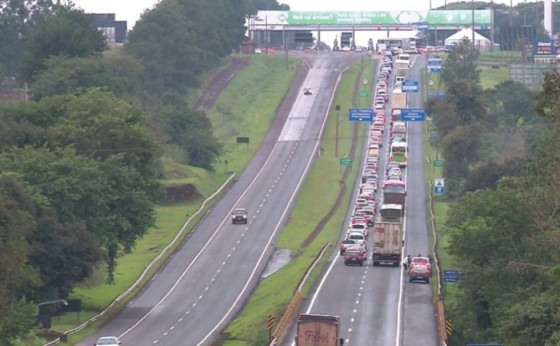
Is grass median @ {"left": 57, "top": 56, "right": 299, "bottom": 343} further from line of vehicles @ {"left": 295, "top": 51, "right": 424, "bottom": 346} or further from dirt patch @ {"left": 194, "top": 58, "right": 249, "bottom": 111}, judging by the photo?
line of vehicles @ {"left": 295, "top": 51, "right": 424, "bottom": 346}

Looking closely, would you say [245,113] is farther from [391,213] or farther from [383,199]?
[391,213]

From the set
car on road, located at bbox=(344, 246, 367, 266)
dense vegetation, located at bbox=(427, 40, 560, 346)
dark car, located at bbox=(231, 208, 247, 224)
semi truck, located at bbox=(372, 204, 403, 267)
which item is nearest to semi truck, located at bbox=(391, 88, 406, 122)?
dark car, located at bbox=(231, 208, 247, 224)

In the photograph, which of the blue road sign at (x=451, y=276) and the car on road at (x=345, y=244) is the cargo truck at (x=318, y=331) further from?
the car on road at (x=345, y=244)

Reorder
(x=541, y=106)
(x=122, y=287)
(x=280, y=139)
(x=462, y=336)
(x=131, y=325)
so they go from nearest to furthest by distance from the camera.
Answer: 1. (x=541, y=106)
2. (x=462, y=336)
3. (x=131, y=325)
4. (x=122, y=287)
5. (x=280, y=139)

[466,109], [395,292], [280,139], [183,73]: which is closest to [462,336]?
[395,292]

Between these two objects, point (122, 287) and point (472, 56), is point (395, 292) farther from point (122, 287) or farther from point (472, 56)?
point (472, 56)

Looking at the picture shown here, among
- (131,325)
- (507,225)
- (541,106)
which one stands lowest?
(131,325)
